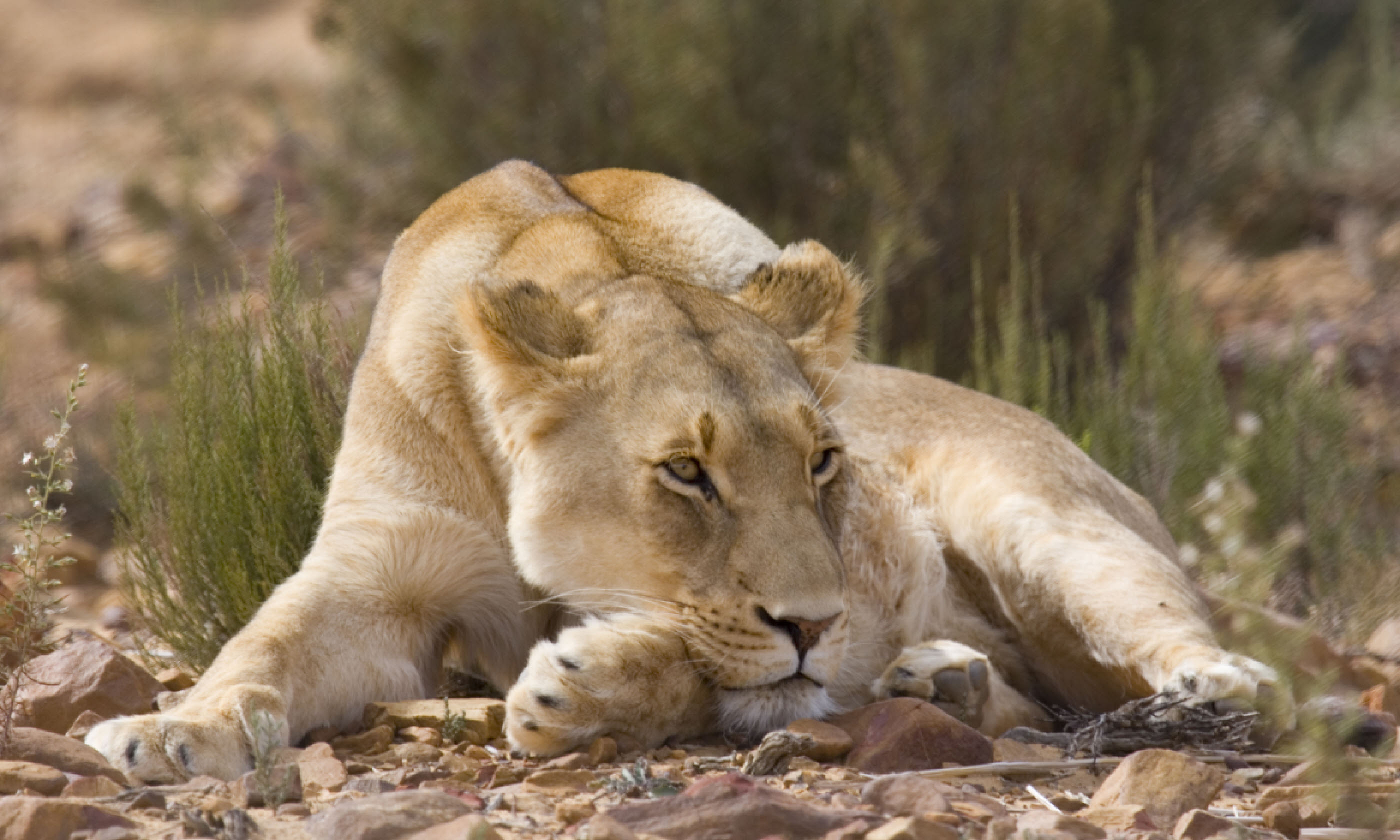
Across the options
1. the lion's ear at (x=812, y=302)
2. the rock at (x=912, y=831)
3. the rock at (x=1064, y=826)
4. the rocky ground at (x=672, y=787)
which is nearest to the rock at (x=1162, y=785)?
the rocky ground at (x=672, y=787)

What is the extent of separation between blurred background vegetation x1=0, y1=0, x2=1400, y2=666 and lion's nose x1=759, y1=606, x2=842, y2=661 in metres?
1.62

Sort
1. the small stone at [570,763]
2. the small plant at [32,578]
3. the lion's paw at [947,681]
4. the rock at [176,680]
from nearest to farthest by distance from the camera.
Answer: the small stone at [570,763] → the small plant at [32,578] → the lion's paw at [947,681] → the rock at [176,680]

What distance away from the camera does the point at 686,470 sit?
314 centimetres

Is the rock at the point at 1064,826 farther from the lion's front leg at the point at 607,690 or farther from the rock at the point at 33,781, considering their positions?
the rock at the point at 33,781

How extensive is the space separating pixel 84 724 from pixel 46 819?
0.99 meters

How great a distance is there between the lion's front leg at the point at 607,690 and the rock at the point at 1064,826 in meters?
0.86

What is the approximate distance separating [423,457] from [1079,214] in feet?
16.1

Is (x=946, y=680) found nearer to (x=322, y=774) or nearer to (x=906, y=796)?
(x=906, y=796)

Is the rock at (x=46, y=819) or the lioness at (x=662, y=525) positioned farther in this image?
the lioness at (x=662, y=525)

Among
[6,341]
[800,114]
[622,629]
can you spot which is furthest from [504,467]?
[6,341]

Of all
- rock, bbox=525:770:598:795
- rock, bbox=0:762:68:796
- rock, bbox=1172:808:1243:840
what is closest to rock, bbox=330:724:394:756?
rock, bbox=525:770:598:795

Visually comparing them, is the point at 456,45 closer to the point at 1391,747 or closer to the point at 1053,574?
the point at 1053,574

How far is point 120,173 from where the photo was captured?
11.3 metres

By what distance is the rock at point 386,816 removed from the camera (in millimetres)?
2299
